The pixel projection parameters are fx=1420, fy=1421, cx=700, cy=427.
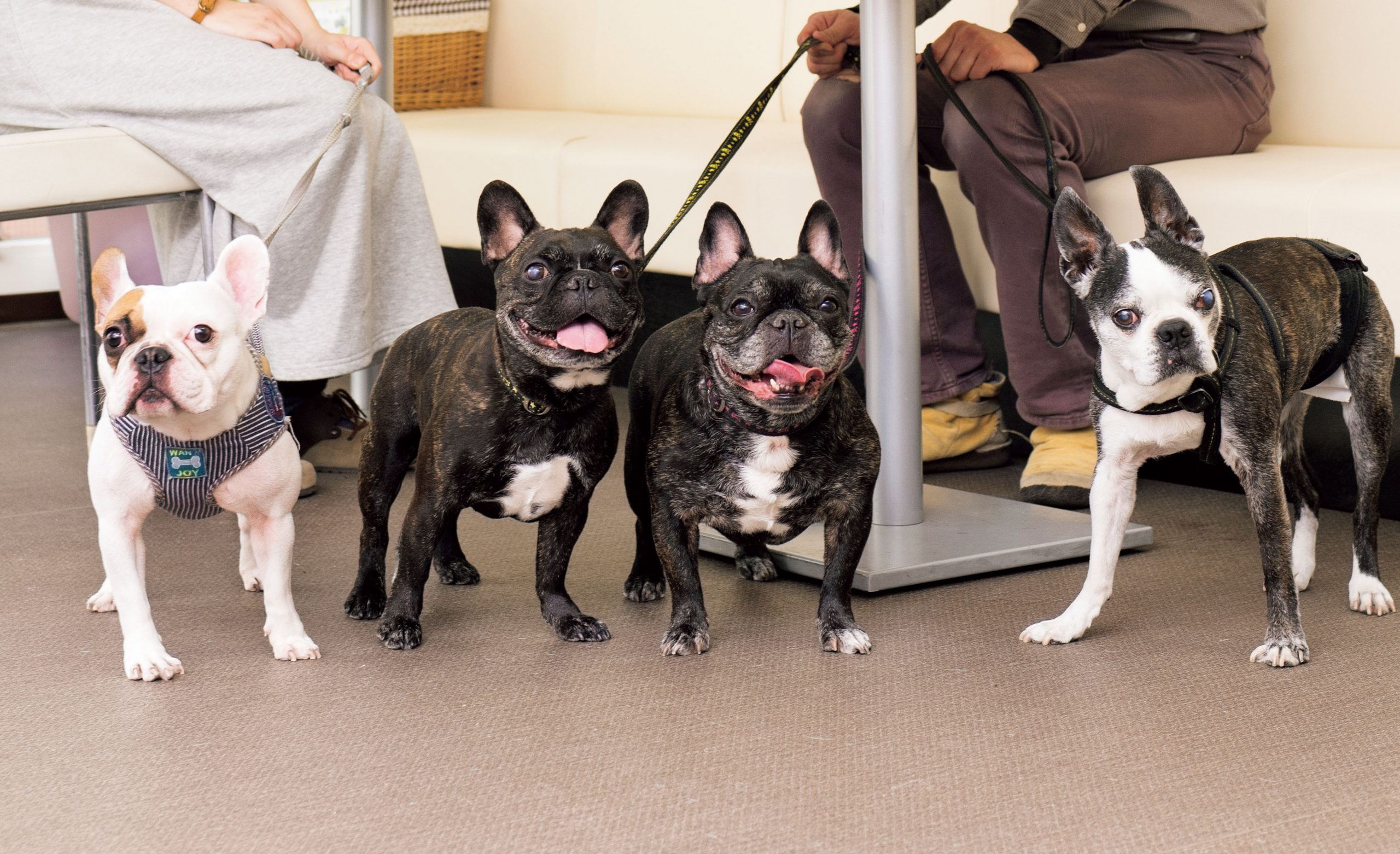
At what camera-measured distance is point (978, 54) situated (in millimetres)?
2711

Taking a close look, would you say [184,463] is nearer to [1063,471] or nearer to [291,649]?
[291,649]

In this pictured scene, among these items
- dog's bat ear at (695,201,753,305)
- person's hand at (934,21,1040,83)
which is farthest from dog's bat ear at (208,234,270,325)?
person's hand at (934,21,1040,83)

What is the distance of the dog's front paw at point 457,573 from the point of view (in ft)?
7.90

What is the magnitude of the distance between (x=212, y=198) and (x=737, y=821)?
185cm

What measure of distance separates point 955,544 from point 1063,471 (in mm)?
448

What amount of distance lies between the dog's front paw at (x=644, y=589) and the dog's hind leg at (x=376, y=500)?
1.30ft

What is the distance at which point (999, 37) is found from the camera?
274 centimetres

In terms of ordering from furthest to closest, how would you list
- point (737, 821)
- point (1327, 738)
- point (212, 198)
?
point (212, 198) → point (1327, 738) → point (737, 821)

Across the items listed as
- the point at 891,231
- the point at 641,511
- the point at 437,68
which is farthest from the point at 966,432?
the point at 437,68

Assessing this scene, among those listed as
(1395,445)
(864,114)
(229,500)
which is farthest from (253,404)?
(1395,445)

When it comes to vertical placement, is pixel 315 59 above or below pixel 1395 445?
above

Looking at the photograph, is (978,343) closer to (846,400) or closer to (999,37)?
(999,37)

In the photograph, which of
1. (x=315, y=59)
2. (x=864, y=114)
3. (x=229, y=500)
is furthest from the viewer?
(x=315, y=59)

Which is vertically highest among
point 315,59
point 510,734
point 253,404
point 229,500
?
point 315,59
